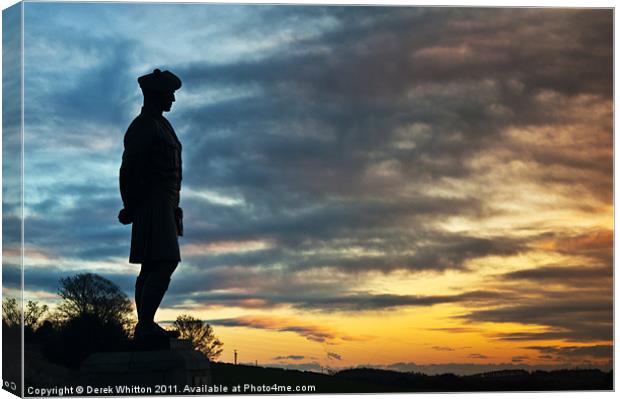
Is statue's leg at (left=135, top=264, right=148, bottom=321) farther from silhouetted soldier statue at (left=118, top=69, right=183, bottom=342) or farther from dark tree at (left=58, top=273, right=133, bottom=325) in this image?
dark tree at (left=58, top=273, right=133, bottom=325)

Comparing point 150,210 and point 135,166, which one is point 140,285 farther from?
point 135,166

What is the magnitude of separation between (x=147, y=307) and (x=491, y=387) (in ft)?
21.0

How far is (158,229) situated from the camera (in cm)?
2177

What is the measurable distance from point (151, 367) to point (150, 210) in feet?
8.02

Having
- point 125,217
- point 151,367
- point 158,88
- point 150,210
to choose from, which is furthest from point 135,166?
point 151,367

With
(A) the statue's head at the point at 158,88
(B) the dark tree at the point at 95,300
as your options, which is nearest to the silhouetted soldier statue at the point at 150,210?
(A) the statue's head at the point at 158,88

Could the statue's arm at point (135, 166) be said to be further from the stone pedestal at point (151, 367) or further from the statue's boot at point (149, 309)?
the stone pedestal at point (151, 367)

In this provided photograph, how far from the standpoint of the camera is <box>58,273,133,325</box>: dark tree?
23.9 meters

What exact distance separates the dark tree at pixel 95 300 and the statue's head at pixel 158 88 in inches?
137

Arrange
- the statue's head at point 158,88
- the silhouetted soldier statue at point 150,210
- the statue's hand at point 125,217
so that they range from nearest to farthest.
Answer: the silhouetted soldier statue at point 150,210, the statue's hand at point 125,217, the statue's head at point 158,88

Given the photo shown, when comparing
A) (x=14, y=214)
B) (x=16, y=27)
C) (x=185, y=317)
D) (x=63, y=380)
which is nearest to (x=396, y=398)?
(x=185, y=317)

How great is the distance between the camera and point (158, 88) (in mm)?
22109

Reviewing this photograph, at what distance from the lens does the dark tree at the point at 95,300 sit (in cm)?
2392

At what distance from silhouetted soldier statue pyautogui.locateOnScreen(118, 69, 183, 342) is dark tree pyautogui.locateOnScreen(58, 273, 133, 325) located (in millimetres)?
2124
